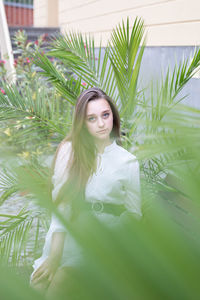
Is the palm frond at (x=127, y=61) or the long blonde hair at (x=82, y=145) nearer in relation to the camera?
the long blonde hair at (x=82, y=145)

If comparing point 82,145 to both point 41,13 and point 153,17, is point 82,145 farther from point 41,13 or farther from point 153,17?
point 41,13

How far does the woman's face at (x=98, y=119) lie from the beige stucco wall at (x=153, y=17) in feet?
6.30

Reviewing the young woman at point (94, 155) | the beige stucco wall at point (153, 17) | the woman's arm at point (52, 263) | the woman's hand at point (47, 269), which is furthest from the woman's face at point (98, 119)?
the beige stucco wall at point (153, 17)

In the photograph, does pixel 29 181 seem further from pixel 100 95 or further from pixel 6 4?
pixel 6 4

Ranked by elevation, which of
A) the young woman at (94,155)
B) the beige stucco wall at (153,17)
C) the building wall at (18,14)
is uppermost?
the beige stucco wall at (153,17)

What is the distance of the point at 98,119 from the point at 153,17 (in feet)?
11.2

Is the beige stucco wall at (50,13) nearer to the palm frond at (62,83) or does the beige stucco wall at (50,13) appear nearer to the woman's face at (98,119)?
the palm frond at (62,83)

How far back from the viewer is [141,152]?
380 mm

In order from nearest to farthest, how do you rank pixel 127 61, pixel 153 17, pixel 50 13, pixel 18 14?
pixel 127 61 < pixel 153 17 < pixel 50 13 < pixel 18 14

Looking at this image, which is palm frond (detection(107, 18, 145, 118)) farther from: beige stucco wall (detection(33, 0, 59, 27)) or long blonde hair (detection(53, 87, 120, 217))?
beige stucco wall (detection(33, 0, 59, 27))

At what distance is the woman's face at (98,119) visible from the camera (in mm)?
1873

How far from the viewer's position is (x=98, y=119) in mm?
1874

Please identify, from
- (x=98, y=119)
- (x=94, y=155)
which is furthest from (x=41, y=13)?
(x=94, y=155)

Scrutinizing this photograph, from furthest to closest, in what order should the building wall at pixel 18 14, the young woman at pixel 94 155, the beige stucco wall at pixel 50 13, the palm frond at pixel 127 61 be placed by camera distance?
the building wall at pixel 18 14
the beige stucco wall at pixel 50 13
the palm frond at pixel 127 61
the young woman at pixel 94 155
